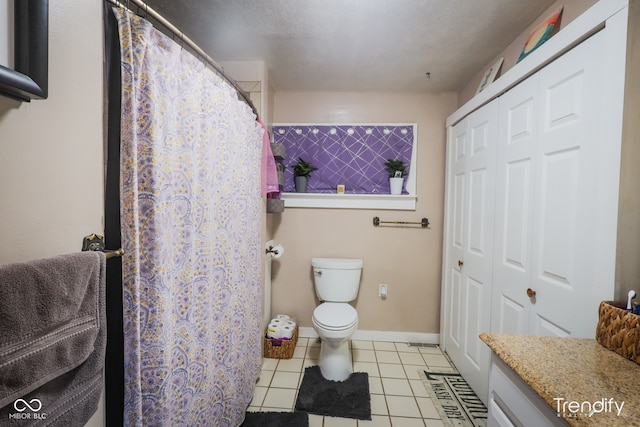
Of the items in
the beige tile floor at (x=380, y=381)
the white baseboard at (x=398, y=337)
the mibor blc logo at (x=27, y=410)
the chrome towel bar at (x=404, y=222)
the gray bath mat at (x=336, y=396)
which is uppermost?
the chrome towel bar at (x=404, y=222)

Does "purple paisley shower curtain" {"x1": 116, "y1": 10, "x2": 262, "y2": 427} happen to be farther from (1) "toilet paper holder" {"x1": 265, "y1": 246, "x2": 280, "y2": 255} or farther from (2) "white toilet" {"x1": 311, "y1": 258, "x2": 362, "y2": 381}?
(1) "toilet paper holder" {"x1": 265, "y1": 246, "x2": 280, "y2": 255}

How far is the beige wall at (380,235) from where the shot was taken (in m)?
2.31

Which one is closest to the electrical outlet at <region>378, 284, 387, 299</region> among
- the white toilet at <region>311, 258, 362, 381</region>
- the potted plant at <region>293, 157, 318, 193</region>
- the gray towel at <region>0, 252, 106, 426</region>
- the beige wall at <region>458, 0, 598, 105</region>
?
the white toilet at <region>311, 258, 362, 381</region>

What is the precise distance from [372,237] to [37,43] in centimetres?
218

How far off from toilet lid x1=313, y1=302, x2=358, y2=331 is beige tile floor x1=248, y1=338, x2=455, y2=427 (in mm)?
442

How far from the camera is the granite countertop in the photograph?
0.56 m

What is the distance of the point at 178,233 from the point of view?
913mm

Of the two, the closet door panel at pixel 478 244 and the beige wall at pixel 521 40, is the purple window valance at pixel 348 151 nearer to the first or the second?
the beige wall at pixel 521 40

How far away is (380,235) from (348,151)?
82 cm

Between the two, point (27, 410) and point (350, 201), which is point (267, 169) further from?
point (27, 410)

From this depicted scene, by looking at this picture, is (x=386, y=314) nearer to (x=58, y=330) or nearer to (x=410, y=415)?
(x=410, y=415)

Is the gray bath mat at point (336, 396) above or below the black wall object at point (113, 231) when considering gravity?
below

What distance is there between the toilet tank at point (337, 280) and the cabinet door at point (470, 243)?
0.78 meters

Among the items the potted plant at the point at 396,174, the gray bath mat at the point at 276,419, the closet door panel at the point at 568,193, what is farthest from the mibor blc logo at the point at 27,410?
the potted plant at the point at 396,174
